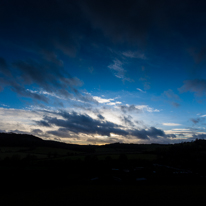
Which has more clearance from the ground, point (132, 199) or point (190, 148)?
point (190, 148)

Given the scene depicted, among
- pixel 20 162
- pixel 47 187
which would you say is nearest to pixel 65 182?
pixel 47 187

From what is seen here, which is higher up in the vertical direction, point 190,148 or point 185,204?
point 190,148

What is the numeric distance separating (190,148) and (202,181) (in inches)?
4554

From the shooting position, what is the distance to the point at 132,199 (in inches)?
984

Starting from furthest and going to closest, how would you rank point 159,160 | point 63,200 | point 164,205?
point 159,160 → point 63,200 → point 164,205

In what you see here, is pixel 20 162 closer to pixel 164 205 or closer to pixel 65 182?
pixel 65 182

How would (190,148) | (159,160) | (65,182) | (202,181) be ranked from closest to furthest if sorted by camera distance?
1. (65,182)
2. (202,181)
3. (159,160)
4. (190,148)

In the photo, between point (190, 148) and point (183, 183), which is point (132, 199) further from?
point (190, 148)

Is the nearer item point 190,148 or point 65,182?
point 65,182

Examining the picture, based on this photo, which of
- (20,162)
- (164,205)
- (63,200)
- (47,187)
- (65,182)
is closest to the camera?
(164,205)

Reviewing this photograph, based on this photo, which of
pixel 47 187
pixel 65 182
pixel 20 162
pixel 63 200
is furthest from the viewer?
pixel 20 162

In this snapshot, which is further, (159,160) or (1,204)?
(159,160)

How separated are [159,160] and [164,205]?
85.0 metres

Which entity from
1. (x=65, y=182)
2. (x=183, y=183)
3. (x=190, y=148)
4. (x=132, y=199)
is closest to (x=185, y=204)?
(x=132, y=199)
